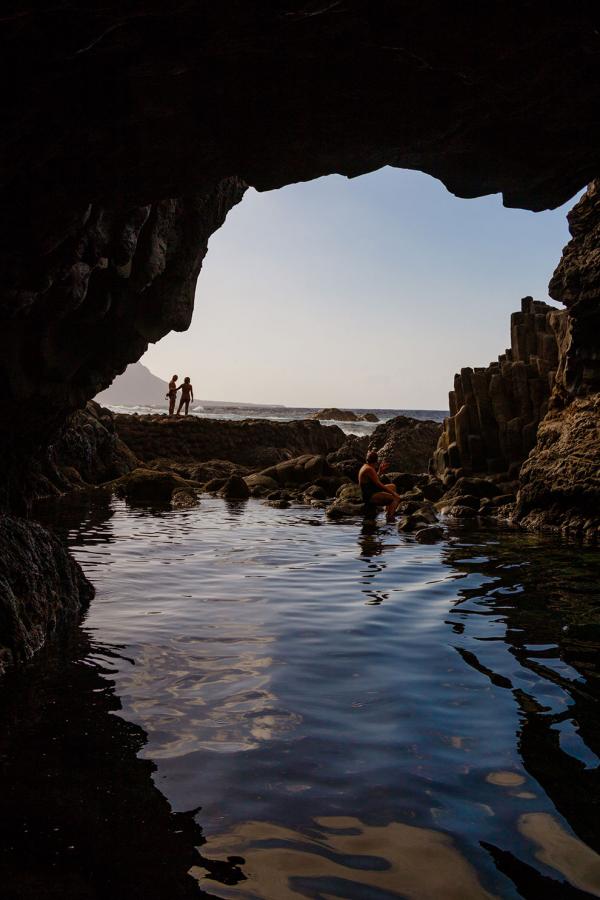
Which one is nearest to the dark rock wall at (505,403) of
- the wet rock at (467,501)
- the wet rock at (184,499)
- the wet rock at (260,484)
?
the wet rock at (467,501)

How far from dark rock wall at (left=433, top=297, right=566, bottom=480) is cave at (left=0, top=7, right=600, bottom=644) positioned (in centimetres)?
1151

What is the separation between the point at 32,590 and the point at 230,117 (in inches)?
168

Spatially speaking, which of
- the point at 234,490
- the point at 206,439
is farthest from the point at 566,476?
the point at 206,439

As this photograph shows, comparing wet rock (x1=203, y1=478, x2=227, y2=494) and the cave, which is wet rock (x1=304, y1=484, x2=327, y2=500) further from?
the cave

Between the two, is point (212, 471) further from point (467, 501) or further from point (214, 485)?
point (467, 501)

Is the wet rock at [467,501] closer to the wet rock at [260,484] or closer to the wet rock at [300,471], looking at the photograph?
the wet rock at [260,484]

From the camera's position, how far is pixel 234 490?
2145 centimetres

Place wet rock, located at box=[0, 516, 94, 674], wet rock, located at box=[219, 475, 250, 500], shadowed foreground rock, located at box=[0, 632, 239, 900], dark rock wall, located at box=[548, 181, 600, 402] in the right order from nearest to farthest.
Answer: shadowed foreground rock, located at box=[0, 632, 239, 900]
wet rock, located at box=[0, 516, 94, 674]
dark rock wall, located at box=[548, 181, 600, 402]
wet rock, located at box=[219, 475, 250, 500]

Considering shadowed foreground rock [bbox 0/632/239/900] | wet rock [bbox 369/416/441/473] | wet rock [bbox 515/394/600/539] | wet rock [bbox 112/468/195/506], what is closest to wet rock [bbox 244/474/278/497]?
wet rock [bbox 112/468/195/506]

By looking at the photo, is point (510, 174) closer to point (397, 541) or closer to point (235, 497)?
point (397, 541)

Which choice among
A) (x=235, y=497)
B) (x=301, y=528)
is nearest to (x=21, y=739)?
(x=301, y=528)

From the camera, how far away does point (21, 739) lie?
366 centimetres

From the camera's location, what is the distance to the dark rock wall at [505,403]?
1936 cm

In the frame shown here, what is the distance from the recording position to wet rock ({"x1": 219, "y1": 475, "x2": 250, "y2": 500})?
21.3 m
